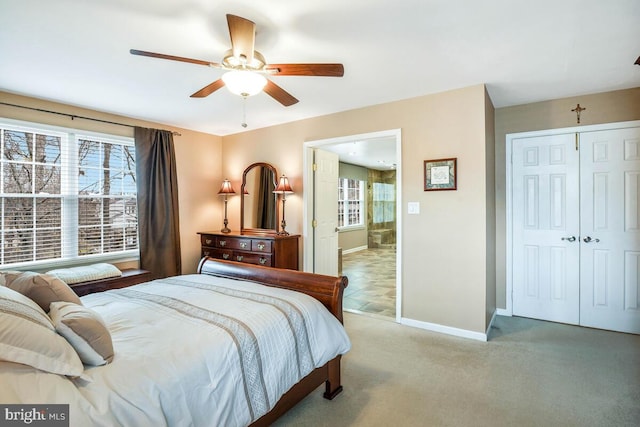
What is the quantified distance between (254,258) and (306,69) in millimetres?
2616

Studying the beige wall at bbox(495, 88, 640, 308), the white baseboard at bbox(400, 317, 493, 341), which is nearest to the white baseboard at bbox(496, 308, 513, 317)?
the beige wall at bbox(495, 88, 640, 308)

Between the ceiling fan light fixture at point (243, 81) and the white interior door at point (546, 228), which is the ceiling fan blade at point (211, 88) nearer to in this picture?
the ceiling fan light fixture at point (243, 81)

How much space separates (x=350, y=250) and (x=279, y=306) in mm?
6936

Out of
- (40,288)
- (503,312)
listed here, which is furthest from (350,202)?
(40,288)

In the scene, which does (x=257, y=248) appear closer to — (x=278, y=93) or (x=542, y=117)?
(x=278, y=93)

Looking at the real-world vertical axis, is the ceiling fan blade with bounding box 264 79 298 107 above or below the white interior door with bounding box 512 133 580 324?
above

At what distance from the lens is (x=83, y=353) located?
3.93 feet

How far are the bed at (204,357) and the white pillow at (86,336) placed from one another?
0.12 ft

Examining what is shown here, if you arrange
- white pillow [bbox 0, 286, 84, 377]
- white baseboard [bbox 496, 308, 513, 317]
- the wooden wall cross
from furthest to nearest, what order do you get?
1. white baseboard [bbox 496, 308, 513, 317]
2. the wooden wall cross
3. white pillow [bbox 0, 286, 84, 377]

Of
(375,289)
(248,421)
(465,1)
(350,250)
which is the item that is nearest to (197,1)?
(465,1)

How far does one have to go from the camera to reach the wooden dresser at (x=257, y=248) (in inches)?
154

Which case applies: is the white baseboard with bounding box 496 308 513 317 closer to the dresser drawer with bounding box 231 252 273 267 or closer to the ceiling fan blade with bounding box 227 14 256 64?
the dresser drawer with bounding box 231 252 273 267

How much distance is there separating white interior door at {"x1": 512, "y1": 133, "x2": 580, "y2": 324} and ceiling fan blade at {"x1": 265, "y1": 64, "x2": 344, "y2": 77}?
2772 mm

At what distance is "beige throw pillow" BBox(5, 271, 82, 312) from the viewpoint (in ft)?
5.16
